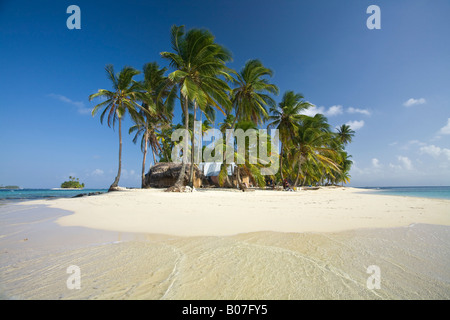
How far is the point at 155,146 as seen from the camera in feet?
78.1

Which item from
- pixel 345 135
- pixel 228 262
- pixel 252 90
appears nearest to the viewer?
pixel 228 262

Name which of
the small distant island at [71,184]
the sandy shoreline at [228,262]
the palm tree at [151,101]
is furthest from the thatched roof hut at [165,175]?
the small distant island at [71,184]

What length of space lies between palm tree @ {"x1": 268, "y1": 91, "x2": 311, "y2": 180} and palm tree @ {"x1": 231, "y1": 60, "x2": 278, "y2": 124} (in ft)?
11.6

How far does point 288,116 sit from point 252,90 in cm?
594

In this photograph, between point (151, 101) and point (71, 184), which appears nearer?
point (151, 101)

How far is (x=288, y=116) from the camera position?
2095 cm

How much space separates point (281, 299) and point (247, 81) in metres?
18.2

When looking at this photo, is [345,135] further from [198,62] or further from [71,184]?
[71,184]

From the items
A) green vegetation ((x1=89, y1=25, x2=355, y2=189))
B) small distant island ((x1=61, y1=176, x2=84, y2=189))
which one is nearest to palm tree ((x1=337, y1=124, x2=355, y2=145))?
green vegetation ((x1=89, y1=25, x2=355, y2=189))

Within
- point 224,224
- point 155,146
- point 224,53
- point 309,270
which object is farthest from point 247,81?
point 309,270

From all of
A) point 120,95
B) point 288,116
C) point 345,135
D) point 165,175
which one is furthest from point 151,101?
point 345,135

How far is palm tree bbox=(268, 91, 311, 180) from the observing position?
20797 millimetres

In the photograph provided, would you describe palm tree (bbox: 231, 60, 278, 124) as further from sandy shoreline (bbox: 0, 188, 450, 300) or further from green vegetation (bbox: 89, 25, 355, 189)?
sandy shoreline (bbox: 0, 188, 450, 300)
